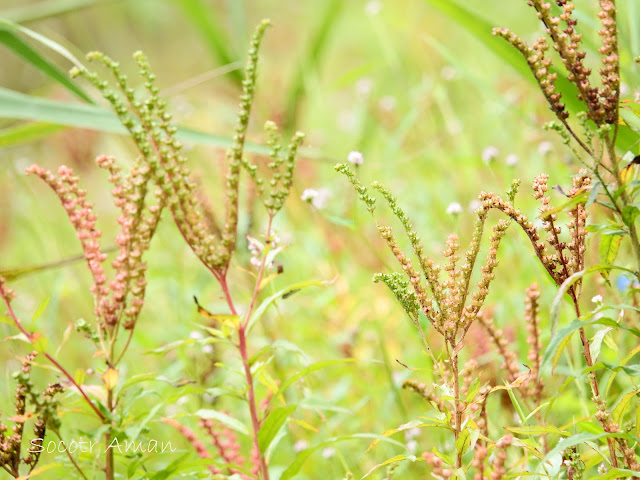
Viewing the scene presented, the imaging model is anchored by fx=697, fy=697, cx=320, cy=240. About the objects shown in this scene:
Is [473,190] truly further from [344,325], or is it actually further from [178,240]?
[178,240]

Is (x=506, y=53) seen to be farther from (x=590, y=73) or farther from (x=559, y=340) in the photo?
(x=559, y=340)

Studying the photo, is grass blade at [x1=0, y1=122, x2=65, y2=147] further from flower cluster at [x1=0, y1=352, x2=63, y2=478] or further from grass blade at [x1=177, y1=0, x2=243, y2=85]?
grass blade at [x1=177, y1=0, x2=243, y2=85]

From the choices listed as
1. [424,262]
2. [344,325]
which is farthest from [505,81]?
[424,262]

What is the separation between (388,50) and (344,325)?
31.1 inches

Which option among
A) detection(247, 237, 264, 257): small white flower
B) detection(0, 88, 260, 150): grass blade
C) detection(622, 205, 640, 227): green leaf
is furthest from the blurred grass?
detection(622, 205, 640, 227): green leaf

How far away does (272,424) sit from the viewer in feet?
2.86

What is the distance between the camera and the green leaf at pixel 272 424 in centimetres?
87

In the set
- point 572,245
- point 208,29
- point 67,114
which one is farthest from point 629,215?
point 208,29

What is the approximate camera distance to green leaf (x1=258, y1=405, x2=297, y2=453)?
0.87m

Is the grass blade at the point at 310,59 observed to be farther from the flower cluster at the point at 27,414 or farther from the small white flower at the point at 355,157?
the flower cluster at the point at 27,414

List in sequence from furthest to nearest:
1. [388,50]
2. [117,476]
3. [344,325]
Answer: [388,50], [344,325], [117,476]

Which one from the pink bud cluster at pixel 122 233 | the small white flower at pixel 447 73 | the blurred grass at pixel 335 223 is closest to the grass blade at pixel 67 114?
the blurred grass at pixel 335 223

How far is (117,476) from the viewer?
3.05 ft

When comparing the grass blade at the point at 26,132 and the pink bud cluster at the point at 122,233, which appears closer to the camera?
the pink bud cluster at the point at 122,233
